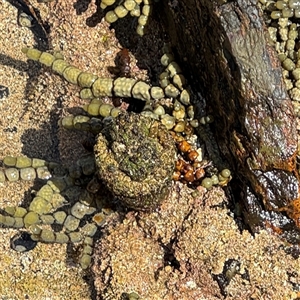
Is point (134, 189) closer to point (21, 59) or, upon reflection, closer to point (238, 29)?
point (238, 29)

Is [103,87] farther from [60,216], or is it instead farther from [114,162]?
[60,216]

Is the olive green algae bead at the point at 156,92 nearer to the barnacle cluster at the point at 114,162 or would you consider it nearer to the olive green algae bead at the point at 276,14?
the barnacle cluster at the point at 114,162

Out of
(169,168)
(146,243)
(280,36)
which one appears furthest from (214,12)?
(146,243)

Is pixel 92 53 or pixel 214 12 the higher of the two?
pixel 214 12

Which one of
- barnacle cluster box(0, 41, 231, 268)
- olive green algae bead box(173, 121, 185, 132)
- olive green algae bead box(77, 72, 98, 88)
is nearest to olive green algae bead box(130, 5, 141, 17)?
barnacle cluster box(0, 41, 231, 268)

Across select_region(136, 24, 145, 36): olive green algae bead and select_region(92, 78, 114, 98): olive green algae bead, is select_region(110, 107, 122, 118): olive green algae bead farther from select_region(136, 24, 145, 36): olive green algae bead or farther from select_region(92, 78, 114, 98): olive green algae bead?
Answer: select_region(136, 24, 145, 36): olive green algae bead

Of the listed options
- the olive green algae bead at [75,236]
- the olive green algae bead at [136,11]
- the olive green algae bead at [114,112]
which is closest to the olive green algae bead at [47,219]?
the olive green algae bead at [75,236]
